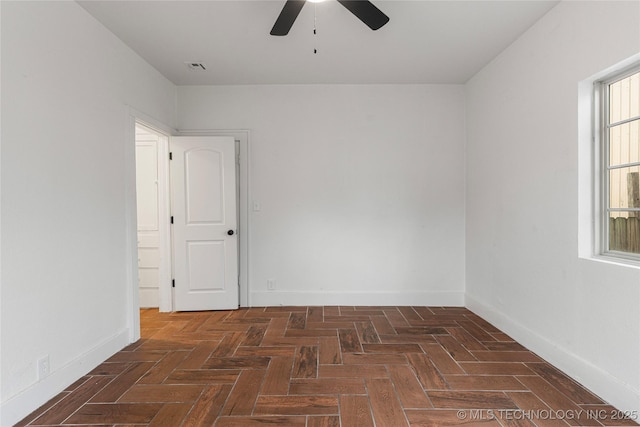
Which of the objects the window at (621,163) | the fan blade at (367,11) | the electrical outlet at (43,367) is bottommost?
the electrical outlet at (43,367)

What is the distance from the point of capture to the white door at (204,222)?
12.3 feet

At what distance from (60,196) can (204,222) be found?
169 centimetres

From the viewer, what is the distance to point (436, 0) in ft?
7.46

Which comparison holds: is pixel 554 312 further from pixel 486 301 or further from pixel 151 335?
pixel 151 335

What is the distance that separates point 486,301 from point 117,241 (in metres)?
3.64

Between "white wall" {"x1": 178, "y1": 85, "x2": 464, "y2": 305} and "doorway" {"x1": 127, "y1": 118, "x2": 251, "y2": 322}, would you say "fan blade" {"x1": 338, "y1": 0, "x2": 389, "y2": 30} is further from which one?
"doorway" {"x1": 127, "y1": 118, "x2": 251, "y2": 322}

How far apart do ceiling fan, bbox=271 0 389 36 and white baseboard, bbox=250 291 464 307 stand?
287 centimetres

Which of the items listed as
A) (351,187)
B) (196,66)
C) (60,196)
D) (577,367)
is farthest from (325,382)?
(196,66)

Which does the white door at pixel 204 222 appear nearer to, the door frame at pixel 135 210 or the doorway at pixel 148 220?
the door frame at pixel 135 210

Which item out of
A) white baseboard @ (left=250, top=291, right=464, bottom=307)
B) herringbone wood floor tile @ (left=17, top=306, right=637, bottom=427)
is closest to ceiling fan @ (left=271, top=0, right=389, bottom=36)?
herringbone wood floor tile @ (left=17, top=306, right=637, bottom=427)

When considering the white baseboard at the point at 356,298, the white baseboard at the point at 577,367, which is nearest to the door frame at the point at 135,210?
the white baseboard at the point at 356,298

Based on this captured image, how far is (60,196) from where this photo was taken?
7.04ft

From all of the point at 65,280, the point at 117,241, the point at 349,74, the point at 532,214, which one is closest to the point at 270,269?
the point at 117,241

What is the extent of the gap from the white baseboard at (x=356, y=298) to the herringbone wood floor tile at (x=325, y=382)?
0.61m
